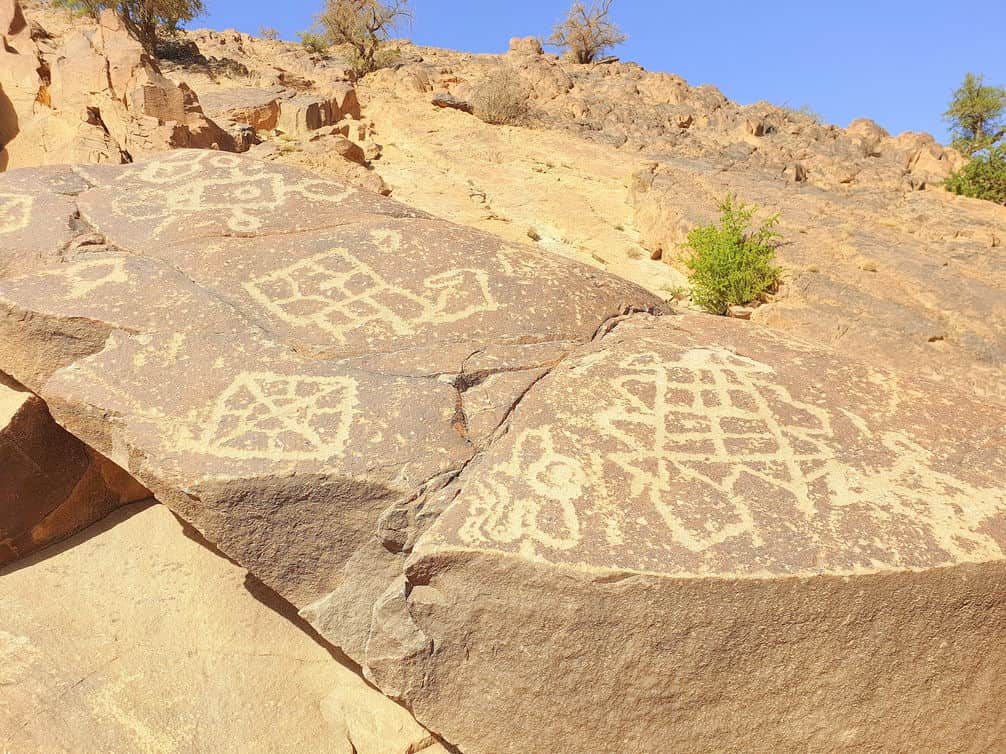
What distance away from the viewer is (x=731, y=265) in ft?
18.2

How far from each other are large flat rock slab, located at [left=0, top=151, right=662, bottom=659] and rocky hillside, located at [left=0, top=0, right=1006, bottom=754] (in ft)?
0.04

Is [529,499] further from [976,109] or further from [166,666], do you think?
[976,109]

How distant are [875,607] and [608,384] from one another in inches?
38.2

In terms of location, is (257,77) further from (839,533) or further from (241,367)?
(839,533)

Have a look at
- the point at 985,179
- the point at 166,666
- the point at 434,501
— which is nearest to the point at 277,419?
the point at 434,501

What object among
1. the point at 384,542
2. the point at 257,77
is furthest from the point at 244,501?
the point at 257,77

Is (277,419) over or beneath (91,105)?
beneath

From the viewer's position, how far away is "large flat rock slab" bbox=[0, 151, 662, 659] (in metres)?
1.93

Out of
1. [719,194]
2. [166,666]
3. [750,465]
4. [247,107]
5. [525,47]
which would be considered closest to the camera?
[750,465]

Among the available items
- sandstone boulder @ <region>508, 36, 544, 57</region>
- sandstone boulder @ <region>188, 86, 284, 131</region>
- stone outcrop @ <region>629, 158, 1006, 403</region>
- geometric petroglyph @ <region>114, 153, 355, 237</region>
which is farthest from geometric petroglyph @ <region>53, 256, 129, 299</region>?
sandstone boulder @ <region>508, 36, 544, 57</region>

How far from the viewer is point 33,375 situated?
94.7 inches

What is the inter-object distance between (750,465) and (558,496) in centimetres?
59

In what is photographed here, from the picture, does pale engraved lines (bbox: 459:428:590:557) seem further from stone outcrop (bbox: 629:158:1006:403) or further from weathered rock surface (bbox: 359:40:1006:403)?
weathered rock surface (bbox: 359:40:1006:403)

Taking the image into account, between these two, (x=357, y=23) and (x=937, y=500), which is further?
(x=357, y=23)
